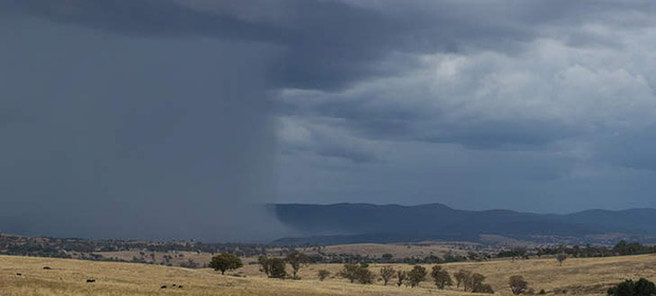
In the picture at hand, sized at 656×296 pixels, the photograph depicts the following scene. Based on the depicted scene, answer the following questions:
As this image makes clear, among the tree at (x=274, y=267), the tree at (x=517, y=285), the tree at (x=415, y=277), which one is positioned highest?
the tree at (x=274, y=267)

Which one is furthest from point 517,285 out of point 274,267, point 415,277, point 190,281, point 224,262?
point 190,281

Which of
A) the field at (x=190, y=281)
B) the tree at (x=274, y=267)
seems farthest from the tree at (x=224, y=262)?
the tree at (x=274, y=267)

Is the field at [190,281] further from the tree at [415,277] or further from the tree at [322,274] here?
the tree at [415,277]

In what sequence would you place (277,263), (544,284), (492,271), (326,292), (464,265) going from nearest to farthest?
(326,292)
(277,263)
(544,284)
(492,271)
(464,265)

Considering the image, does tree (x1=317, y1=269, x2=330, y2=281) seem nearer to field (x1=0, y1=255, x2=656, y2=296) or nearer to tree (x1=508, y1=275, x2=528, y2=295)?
field (x1=0, y1=255, x2=656, y2=296)

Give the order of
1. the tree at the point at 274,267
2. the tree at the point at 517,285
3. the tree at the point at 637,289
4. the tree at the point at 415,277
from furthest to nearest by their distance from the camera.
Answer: the tree at the point at 415,277
the tree at the point at 517,285
the tree at the point at 274,267
the tree at the point at 637,289

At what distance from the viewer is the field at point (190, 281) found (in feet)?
221

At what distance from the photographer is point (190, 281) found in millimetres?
84812

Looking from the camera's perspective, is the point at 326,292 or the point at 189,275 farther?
the point at 189,275

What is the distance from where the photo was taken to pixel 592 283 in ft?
443

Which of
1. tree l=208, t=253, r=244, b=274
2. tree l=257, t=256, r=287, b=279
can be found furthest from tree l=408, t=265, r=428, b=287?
tree l=208, t=253, r=244, b=274

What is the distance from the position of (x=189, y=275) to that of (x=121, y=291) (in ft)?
90.5

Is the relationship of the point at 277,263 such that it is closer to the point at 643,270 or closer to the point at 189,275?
the point at 189,275

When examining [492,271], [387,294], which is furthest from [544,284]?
[387,294]
